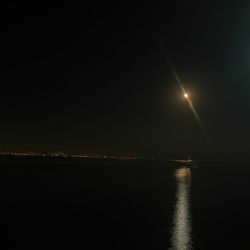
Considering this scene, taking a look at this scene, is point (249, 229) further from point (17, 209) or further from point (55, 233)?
point (17, 209)

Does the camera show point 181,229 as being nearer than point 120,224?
Yes

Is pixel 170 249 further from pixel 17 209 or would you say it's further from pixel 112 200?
pixel 112 200

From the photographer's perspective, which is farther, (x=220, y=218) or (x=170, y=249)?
(x=220, y=218)

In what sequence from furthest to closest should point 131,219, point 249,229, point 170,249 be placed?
1. point 131,219
2. point 249,229
3. point 170,249

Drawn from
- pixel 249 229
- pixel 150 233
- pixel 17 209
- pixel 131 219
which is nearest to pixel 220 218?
pixel 249 229

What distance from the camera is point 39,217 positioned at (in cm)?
3966

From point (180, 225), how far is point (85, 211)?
11.7m

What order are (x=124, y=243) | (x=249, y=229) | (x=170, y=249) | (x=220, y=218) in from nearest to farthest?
1. (x=170, y=249)
2. (x=124, y=243)
3. (x=249, y=229)
4. (x=220, y=218)

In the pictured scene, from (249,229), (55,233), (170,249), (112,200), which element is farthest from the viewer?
(112,200)

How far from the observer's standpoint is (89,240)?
29.5 meters

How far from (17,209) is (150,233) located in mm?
18065

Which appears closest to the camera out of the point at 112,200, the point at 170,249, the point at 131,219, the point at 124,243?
the point at 170,249

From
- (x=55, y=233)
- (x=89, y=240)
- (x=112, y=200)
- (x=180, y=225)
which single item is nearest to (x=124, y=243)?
(x=89, y=240)

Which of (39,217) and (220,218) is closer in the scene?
(39,217)
